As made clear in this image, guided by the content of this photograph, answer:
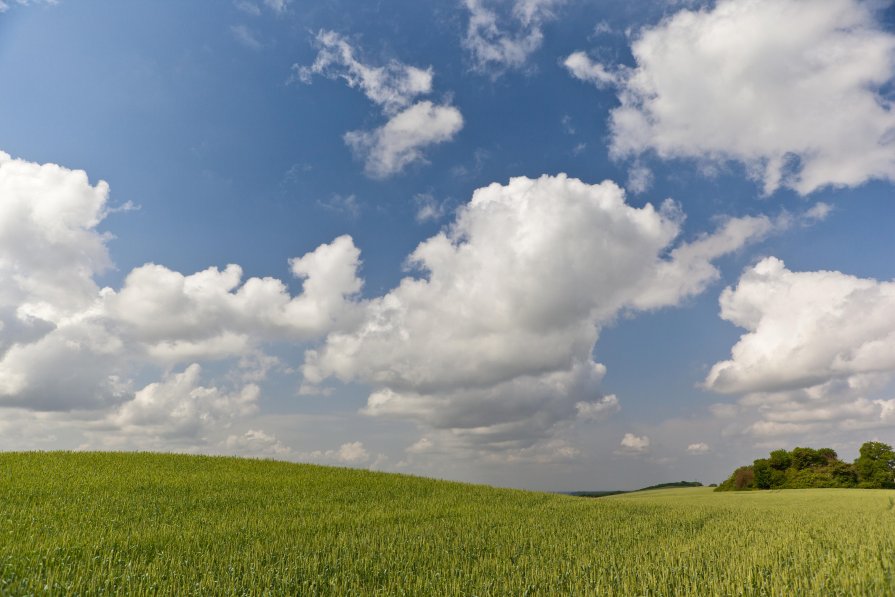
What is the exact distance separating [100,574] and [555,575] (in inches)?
358

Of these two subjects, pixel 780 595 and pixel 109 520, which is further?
pixel 109 520

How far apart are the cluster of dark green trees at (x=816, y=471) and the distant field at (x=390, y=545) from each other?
2254 inches

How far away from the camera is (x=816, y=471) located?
73688mm

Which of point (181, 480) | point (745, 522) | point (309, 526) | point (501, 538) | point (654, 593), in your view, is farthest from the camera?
point (181, 480)

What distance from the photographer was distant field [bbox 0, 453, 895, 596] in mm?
10109

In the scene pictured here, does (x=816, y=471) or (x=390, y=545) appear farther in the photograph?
(x=816, y=471)

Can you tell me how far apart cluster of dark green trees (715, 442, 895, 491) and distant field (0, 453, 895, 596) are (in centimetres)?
5726

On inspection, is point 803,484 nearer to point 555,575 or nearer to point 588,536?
point 588,536

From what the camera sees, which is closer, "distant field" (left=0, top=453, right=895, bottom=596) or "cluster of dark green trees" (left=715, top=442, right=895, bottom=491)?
"distant field" (left=0, top=453, right=895, bottom=596)

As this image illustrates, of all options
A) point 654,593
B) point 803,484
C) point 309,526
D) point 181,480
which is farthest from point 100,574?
point 803,484

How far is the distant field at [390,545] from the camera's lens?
10.1 meters

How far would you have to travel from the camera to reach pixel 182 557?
508 inches

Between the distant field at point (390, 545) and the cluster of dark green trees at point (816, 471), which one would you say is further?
the cluster of dark green trees at point (816, 471)

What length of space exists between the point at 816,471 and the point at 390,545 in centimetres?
8121
